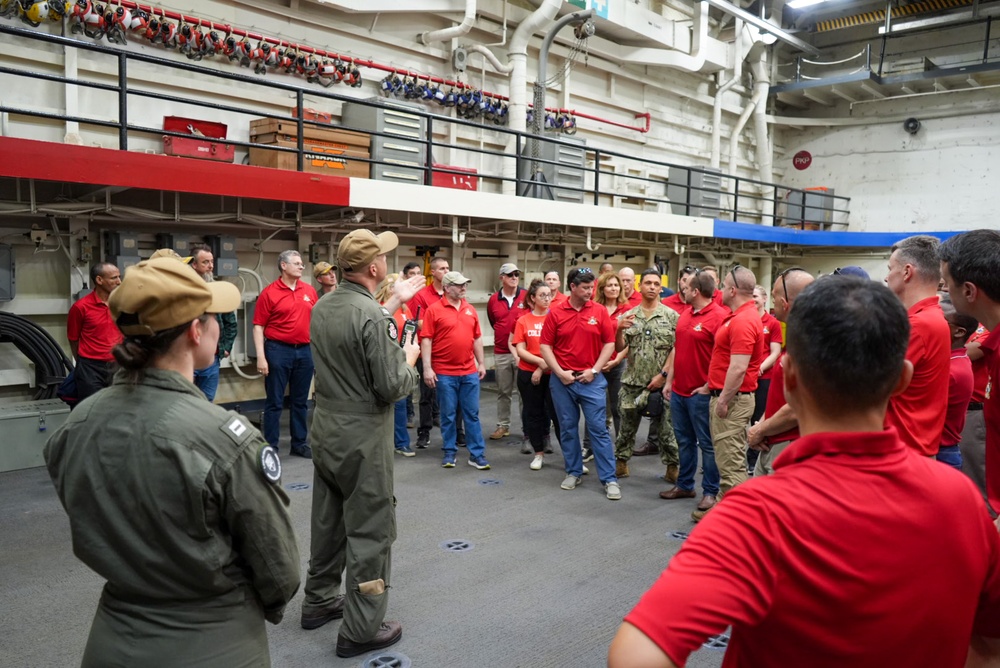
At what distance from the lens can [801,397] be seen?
110 centimetres

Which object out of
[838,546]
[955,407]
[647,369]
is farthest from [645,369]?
[838,546]

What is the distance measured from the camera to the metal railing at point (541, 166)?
18.1ft

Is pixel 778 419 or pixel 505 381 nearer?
pixel 778 419

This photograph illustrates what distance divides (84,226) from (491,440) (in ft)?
13.7

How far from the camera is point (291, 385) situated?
20.1 feet

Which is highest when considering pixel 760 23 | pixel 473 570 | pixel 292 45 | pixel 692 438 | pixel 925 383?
pixel 760 23

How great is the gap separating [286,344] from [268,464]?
15.6ft

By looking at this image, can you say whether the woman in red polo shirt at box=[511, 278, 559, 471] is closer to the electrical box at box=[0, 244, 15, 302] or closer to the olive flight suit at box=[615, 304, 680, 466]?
the olive flight suit at box=[615, 304, 680, 466]

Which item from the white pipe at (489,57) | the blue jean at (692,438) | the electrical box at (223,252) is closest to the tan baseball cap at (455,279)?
the blue jean at (692,438)

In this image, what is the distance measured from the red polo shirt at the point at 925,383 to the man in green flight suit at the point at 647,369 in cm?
284

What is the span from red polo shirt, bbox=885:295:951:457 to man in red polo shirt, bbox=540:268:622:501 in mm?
2640

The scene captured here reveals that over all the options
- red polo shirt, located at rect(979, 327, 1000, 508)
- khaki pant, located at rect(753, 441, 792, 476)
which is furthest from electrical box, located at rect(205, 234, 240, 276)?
red polo shirt, located at rect(979, 327, 1000, 508)

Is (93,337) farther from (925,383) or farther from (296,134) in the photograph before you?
(925,383)

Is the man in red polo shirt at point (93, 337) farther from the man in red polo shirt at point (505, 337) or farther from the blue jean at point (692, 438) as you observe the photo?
the blue jean at point (692, 438)
